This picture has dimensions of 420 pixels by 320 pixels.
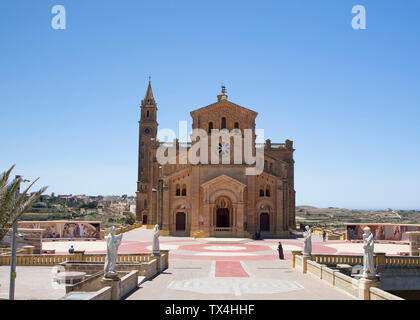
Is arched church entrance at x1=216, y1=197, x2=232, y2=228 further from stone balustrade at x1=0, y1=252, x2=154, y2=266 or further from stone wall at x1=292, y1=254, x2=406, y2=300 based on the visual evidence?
stone wall at x1=292, y1=254, x2=406, y2=300

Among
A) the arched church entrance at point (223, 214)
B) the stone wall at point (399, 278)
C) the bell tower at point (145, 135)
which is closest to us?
the stone wall at point (399, 278)

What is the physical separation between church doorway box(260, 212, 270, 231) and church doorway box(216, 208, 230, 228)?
4.84 metres

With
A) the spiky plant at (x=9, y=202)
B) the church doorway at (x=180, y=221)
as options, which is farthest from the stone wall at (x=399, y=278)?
the church doorway at (x=180, y=221)

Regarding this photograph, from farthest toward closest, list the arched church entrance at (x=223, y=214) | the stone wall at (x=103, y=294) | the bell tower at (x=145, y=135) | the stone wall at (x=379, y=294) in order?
the bell tower at (x=145, y=135) → the arched church entrance at (x=223, y=214) → the stone wall at (x=379, y=294) → the stone wall at (x=103, y=294)

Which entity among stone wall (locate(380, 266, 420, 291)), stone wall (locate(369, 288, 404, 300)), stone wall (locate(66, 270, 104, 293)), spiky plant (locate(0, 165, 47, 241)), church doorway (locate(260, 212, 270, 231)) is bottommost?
stone wall (locate(380, 266, 420, 291))

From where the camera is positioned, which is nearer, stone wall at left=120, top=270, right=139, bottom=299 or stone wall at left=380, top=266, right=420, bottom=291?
stone wall at left=120, top=270, right=139, bottom=299

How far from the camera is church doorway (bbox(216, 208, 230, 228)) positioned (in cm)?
5662

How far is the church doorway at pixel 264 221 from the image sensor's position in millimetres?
56125

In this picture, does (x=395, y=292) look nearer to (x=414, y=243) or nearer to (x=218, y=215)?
(x=414, y=243)

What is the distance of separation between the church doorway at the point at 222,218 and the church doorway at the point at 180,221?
4.89 metres

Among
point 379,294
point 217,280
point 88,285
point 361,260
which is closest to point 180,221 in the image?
point 361,260

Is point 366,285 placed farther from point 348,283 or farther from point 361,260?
point 361,260

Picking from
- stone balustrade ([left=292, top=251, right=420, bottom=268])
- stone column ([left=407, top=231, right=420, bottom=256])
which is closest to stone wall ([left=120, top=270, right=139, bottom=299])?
stone balustrade ([left=292, top=251, right=420, bottom=268])

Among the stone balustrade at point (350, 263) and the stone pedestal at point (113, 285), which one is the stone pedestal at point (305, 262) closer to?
the stone balustrade at point (350, 263)
